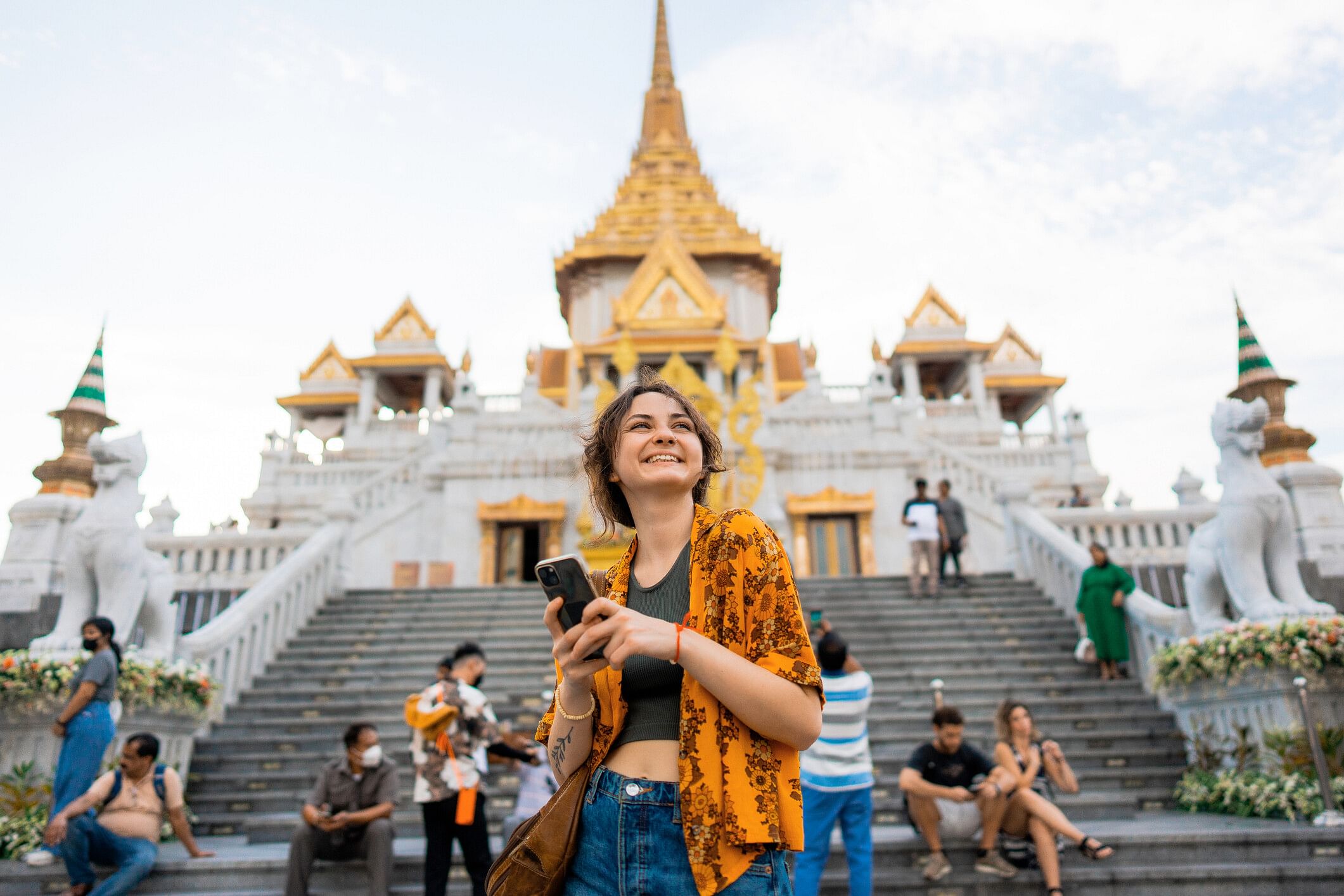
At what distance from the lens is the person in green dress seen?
859cm

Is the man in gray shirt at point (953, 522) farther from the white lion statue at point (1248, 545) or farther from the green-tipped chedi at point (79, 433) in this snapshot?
the green-tipped chedi at point (79, 433)

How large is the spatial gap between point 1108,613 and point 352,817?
6.87 metres

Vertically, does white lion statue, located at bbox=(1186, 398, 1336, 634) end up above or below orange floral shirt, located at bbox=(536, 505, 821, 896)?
above

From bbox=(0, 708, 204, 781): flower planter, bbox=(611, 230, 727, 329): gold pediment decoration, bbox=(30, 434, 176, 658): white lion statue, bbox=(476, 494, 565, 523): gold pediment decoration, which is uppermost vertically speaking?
bbox=(611, 230, 727, 329): gold pediment decoration

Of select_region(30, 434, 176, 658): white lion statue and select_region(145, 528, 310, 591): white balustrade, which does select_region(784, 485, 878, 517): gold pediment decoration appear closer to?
select_region(145, 528, 310, 591): white balustrade

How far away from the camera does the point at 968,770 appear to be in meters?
5.23

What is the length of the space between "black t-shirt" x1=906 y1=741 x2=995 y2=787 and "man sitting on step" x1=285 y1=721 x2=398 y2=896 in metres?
2.98

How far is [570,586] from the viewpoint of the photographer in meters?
1.51

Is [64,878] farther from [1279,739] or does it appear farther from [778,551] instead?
[1279,739]

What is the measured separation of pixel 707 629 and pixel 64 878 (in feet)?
19.1

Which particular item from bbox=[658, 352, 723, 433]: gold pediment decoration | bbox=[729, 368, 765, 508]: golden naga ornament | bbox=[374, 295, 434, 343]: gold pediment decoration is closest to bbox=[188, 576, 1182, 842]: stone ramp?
bbox=[729, 368, 765, 508]: golden naga ornament

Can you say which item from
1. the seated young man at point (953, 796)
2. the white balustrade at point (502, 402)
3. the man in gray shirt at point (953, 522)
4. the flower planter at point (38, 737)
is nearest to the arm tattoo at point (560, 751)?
the seated young man at point (953, 796)

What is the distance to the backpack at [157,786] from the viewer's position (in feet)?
17.5

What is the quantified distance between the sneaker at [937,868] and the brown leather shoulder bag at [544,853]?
407 centimetres
